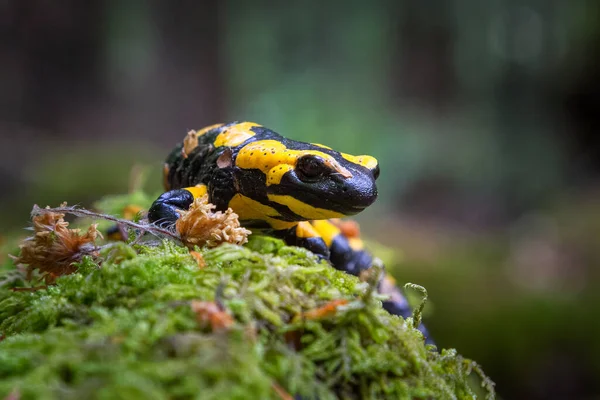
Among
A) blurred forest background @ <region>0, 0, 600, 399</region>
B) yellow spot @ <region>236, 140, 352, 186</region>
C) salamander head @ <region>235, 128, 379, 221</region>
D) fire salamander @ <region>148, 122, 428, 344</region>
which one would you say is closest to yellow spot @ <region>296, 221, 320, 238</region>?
fire salamander @ <region>148, 122, 428, 344</region>

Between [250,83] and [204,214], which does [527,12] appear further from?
[204,214]

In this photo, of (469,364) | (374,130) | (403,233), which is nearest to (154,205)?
(469,364)

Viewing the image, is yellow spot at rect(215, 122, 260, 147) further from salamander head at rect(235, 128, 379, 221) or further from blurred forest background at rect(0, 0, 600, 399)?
blurred forest background at rect(0, 0, 600, 399)

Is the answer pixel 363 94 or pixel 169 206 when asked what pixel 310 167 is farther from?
pixel 363 94

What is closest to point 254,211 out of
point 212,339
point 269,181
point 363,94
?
point 269,181

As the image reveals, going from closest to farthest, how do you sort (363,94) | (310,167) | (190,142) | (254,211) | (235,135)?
(310,167), (254,211), (235,135), (190,142), (363,94)

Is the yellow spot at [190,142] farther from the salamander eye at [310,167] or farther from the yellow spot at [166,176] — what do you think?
the salamander eye at [310,167]

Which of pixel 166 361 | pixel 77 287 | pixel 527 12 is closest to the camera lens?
pixel 166 361
